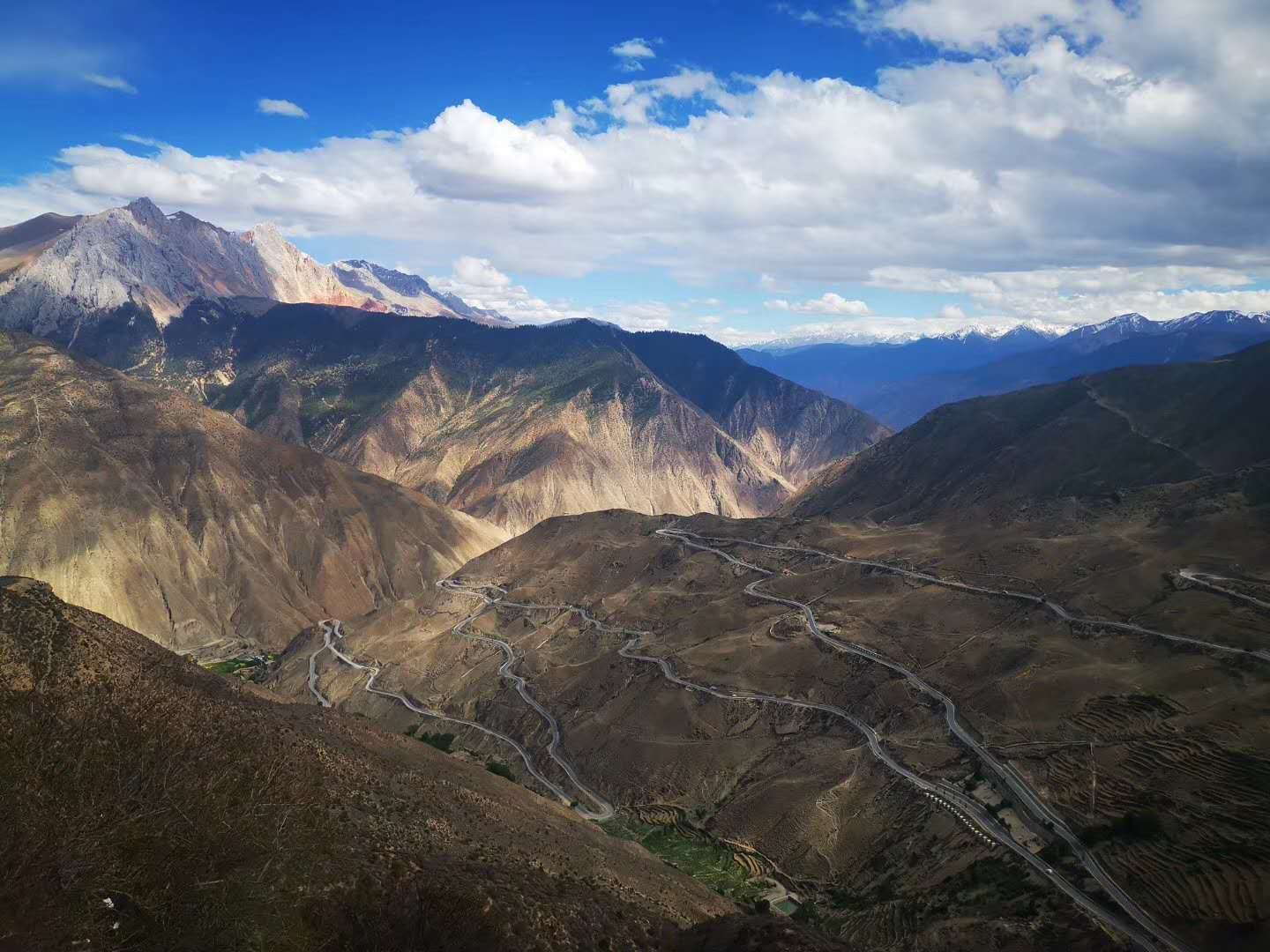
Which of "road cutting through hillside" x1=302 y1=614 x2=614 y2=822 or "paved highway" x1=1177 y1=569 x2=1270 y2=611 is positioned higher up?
"paved highway" x1=1177 y1=569 x2=1270 y2=611

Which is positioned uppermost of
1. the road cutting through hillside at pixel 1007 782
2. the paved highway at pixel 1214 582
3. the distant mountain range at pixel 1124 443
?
the distant mountain range at pixel 1124 443

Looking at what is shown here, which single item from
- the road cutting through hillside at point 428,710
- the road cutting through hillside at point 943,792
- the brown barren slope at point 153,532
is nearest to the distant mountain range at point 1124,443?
the road cutting through hillside at point 943,792

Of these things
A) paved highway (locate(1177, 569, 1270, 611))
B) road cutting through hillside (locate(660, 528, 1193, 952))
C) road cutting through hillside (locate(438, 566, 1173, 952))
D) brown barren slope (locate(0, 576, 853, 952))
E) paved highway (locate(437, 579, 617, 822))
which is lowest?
paved highway (locate(437, 579, 617, 822))

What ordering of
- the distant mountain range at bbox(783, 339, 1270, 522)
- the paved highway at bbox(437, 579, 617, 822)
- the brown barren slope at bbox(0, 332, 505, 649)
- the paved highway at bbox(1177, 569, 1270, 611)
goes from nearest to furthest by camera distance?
the paved highway at bbox(1177, 569, 1270, 611) < the paved highway at bbox(437, 579, 617, 822) < the distant mountain range at bbox(783, 339, 1270, 522) < the brown barren slope at bbox(0, 332, 505, 649)

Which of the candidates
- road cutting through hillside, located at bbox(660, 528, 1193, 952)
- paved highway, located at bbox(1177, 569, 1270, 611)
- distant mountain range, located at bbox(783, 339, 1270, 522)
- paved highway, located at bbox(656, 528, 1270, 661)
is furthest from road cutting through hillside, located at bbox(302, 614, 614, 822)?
distant mountain range, located at bbox(783, 339, 1270, 522)

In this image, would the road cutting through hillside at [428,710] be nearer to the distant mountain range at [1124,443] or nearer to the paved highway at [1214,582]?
the paved highway at [1214,582]

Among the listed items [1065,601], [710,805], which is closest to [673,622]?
[710,805]

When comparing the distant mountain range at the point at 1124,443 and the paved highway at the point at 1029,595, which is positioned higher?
the distant mountain range at the point at 1124,443

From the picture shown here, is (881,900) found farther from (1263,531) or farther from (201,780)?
(1263,531)

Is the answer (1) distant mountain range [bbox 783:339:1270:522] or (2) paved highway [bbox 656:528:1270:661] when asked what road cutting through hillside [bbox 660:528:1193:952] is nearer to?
(2) paved highway [bbox 656:528:1270:661]
